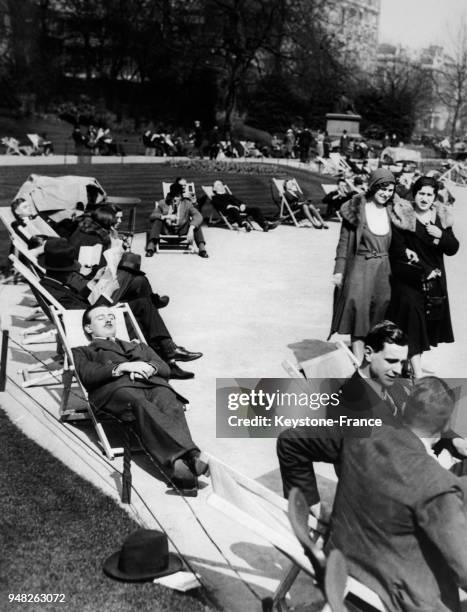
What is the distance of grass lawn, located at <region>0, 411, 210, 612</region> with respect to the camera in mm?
3939

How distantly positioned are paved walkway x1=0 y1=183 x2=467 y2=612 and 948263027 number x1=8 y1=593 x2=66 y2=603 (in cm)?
71

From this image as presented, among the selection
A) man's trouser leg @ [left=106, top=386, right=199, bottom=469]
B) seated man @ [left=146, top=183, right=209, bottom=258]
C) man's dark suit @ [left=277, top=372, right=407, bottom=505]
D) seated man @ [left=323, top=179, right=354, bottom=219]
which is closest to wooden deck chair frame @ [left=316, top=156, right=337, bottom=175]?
seated man @ [left=323, top=179, right=354, bottom=219]

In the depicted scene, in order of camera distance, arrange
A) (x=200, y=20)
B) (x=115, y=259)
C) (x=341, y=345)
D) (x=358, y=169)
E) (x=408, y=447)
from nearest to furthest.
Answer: (x=408, y=447), (x=341, y=345), (x=115, y=259), (x=358, y=169), (x=200, y=20)

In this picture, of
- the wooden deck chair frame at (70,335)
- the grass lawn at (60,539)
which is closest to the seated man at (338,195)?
the wooden deck chair frame at (70,335)

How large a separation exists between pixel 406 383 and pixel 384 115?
5137 cm

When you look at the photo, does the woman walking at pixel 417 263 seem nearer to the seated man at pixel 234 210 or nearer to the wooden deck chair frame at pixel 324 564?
the wooden deck chair frame at pixel 324 564

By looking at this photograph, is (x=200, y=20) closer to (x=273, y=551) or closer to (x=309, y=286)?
(x=309, y=286)

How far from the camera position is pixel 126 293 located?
7793 mm

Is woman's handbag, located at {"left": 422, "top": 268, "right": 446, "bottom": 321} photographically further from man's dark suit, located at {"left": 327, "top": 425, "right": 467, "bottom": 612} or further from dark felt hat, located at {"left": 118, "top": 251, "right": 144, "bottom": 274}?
man's dark suit, located at {"left": 327, "top": 425, "right": 467, "bottom": 612}

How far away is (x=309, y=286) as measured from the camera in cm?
1150

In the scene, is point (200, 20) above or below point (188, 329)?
above

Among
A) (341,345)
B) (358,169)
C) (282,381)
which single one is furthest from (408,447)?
(358,169)

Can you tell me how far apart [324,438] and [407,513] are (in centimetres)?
76

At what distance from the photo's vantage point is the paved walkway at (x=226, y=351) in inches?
179
